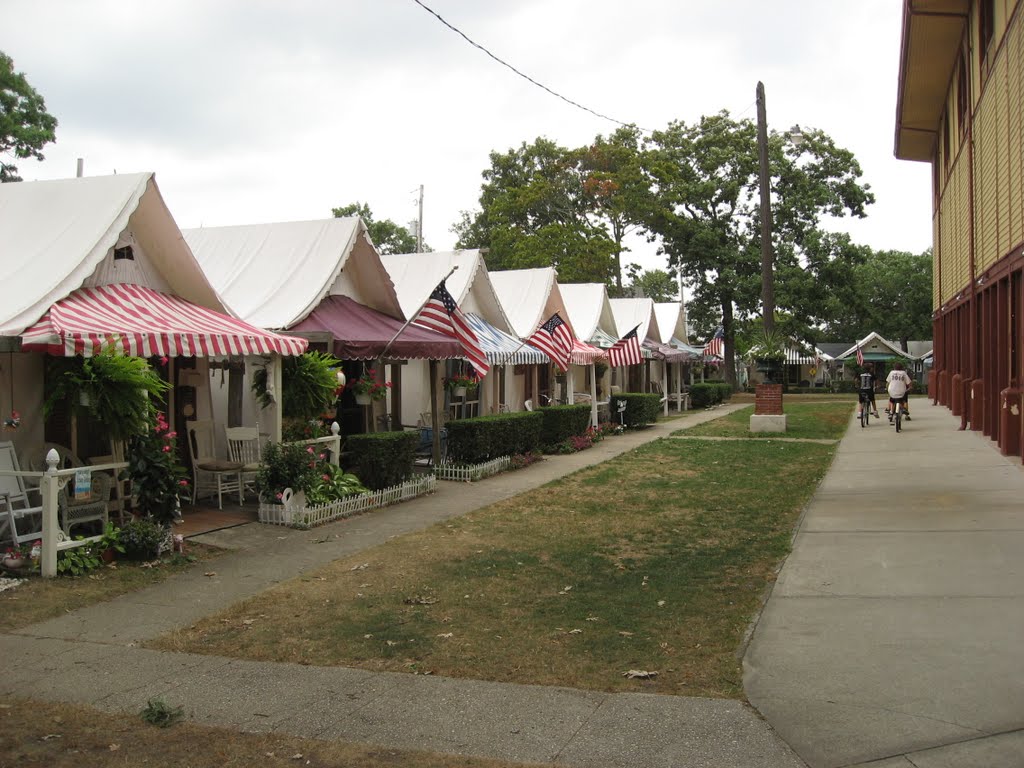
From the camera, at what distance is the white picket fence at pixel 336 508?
1048 centimetres

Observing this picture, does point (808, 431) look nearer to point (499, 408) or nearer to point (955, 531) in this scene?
point (499, 408)

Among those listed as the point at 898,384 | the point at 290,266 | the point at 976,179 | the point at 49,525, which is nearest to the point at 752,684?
the point at 49,525

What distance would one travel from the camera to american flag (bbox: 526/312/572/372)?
57.6 ft

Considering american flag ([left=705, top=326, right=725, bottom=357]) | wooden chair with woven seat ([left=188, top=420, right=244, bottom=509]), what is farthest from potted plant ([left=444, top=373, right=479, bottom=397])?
american flag ([left=705, top=326, right=725, bottom=357])

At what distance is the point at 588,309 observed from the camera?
90.4ft

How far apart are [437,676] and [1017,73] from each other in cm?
1320

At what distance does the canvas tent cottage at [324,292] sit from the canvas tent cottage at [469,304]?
2.53 m

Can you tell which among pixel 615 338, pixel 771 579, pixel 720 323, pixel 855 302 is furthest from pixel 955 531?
pixel 720 323

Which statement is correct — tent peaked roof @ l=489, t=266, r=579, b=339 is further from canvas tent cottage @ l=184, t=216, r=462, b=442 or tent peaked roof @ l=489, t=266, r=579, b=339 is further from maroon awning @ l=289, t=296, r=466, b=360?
maroon awning @ l=289, t=296, r=466, b=360

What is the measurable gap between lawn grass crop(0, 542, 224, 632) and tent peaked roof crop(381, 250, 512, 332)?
9.97 metres

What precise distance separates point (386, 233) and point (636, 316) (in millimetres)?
23558

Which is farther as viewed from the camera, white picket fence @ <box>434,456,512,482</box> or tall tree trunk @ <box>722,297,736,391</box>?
tall tree trunk @ <box>722,297,736,391</box>

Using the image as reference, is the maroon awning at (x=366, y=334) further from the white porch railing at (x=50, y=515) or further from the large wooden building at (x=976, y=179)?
the large wooden building at (x=976, y=179)

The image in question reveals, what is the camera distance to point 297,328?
12.9 meters
